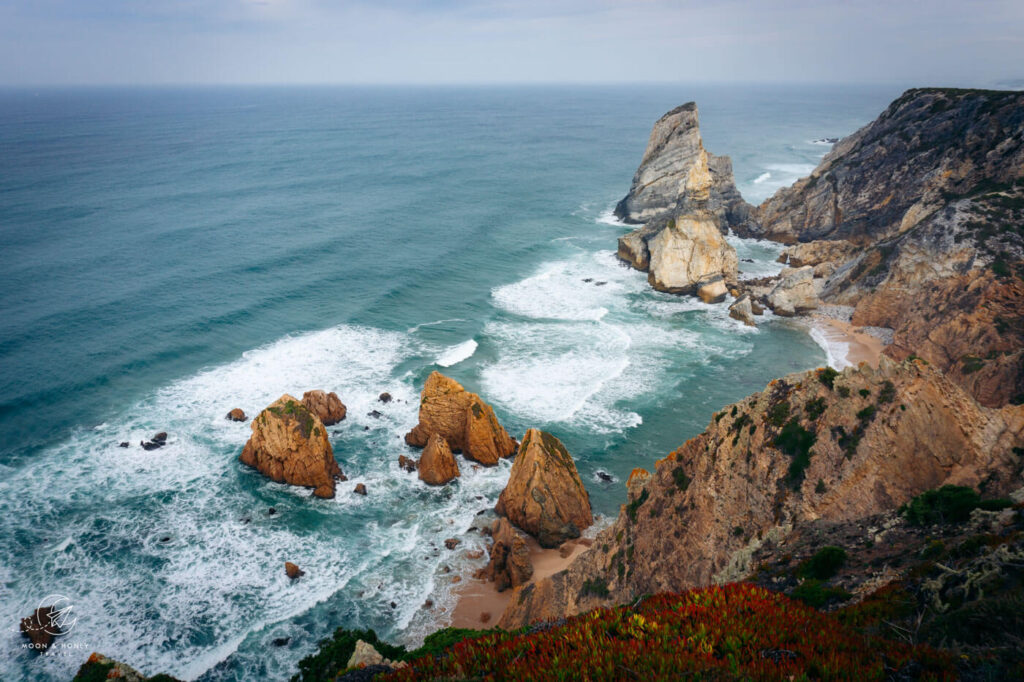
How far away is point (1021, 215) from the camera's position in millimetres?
43656

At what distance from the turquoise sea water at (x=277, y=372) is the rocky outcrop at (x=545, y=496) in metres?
2.13

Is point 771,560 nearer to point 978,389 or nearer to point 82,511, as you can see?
point 978,389

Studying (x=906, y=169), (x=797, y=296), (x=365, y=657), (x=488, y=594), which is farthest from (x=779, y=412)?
(x=906, y=169)

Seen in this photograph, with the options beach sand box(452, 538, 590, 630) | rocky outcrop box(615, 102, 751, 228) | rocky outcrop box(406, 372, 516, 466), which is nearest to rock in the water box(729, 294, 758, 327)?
rocky outcrop box(615, 102, 751, 228)

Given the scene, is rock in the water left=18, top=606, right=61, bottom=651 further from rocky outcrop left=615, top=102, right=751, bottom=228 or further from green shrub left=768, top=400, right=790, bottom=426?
rocky outcrop left=615, top=102, right=751, bottom=228

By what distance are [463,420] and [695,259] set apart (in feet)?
115

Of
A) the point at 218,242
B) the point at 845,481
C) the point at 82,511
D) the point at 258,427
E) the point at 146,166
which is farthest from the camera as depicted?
the point at 146,166

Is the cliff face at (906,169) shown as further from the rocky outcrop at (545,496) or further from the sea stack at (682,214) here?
the rocky outcrop at (545,496)

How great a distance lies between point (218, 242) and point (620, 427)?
Answer: 189ft

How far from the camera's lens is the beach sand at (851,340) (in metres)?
44.2

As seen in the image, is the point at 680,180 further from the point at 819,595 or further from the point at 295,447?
the point at 819,595

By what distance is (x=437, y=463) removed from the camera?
33781 mm

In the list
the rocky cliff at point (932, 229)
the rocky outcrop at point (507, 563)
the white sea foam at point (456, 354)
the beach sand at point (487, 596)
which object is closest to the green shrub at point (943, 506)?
the beach sand at point (487, 596)

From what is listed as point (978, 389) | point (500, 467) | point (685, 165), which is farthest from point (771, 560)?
point (685, 165)
